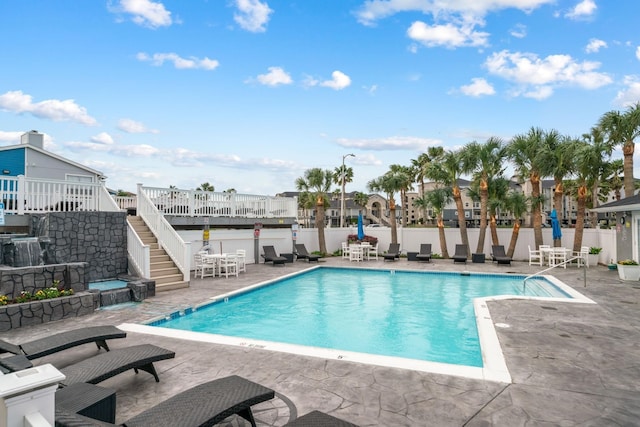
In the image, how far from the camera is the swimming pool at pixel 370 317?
6.47m

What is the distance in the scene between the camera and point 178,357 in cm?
531

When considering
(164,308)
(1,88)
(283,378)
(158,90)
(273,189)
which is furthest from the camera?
(273,189)

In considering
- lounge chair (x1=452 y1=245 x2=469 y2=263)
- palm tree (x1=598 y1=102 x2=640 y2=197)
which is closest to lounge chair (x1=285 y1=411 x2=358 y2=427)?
lounge chair (x1=452 y1=245 x2=469 y2=263)

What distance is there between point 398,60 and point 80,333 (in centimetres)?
1655

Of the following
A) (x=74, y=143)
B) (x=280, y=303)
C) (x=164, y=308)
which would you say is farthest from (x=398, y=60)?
(x=74, y=143)

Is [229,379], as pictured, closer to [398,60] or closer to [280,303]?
[280,303]

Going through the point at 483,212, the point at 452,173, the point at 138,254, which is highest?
the point at 452,173

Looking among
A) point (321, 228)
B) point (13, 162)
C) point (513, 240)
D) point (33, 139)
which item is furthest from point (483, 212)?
point (33, 139)

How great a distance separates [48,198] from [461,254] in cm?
1709

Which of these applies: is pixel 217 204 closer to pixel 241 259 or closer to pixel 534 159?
pixel 241 259

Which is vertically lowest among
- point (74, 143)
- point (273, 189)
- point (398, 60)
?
point (273, 189)

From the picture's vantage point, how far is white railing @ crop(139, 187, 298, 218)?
47.6ft

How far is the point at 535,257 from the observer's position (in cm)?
1706

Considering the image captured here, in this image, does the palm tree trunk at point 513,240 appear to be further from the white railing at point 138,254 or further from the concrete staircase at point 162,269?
the white railing at point 138,254
